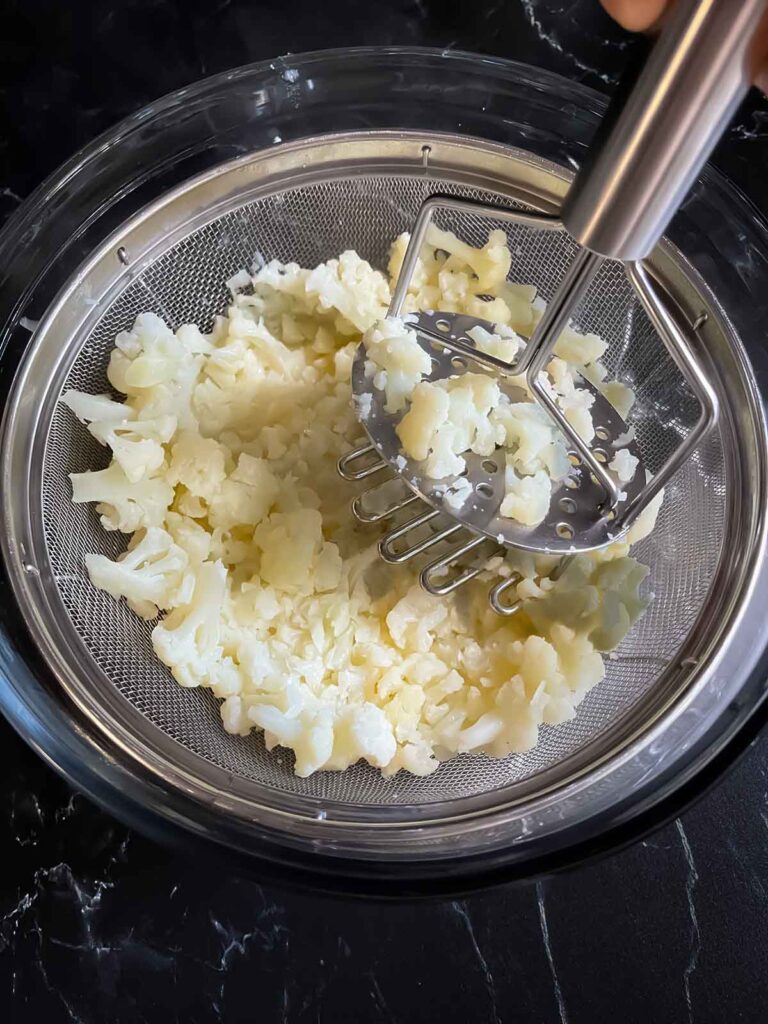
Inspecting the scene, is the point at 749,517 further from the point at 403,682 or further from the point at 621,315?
the point at 403,682

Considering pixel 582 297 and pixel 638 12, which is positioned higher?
pixel 638 12

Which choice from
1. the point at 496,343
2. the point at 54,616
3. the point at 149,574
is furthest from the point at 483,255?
the point at 54,616

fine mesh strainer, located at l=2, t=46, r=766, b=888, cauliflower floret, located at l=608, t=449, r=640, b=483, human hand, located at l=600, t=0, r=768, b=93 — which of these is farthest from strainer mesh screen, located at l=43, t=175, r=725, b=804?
human hand, located at l=600, t=0, r=768, b=93

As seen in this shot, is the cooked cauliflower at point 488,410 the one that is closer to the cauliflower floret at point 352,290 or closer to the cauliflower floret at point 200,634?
the cauliflower floret at point 352,290

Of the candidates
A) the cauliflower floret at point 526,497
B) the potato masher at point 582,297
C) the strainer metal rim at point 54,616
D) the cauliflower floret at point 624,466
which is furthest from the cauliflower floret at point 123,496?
the cauliflower floret at point 624,466

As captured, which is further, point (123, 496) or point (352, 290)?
point (352, 290)

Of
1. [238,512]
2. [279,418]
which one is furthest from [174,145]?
[238,512]

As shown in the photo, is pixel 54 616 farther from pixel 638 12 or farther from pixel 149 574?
pixel 638 12
